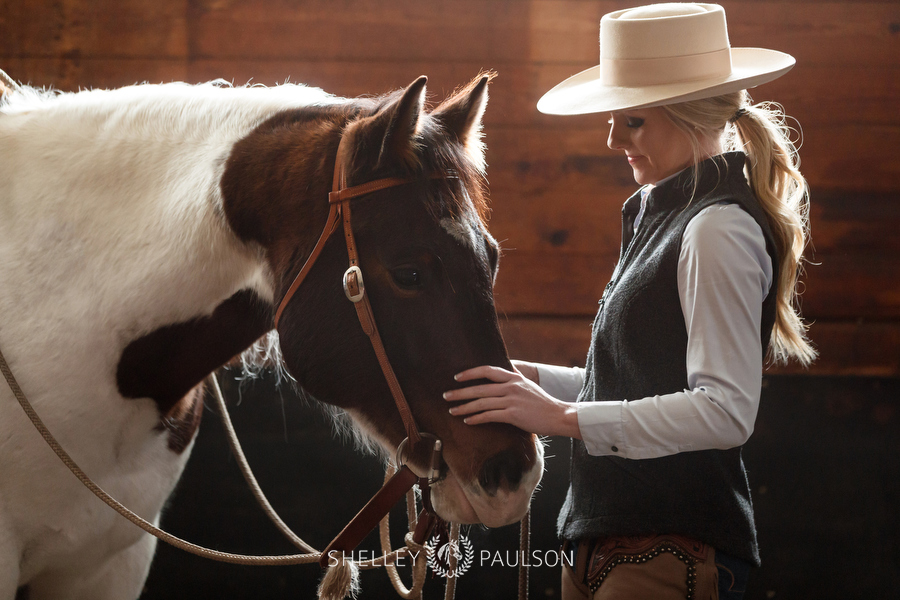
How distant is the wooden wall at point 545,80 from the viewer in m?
1.73

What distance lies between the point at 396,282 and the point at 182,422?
565 mm

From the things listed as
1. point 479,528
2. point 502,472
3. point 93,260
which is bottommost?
point 479,528

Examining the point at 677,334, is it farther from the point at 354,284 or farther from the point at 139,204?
the point at 139,204

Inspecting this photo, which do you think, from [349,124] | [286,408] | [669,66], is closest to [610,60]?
[669,66]

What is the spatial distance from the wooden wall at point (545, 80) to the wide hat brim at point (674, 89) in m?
0.74

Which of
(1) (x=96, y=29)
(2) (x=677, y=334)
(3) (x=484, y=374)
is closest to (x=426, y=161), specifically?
(3) (x=484, y=374)

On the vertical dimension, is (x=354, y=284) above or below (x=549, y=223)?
above

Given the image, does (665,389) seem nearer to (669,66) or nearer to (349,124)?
(669,66)

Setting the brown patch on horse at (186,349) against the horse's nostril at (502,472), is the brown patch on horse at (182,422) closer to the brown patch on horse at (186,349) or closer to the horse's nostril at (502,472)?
the brown patch on horse at (186,349)

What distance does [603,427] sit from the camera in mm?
829

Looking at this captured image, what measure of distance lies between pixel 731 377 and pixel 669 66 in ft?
1.50

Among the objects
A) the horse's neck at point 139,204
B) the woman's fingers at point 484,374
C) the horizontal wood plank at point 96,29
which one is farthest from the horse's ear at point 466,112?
the horizontal wood plank at point 96,29

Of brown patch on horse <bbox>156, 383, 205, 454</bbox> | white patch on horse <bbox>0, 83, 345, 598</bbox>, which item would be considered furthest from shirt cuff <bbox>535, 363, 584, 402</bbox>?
brown patch on horse <bbox>156, 383, 205, 454</bbox>

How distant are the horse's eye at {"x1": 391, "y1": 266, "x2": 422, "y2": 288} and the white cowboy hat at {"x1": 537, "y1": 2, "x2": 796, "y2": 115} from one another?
0.37 meters
